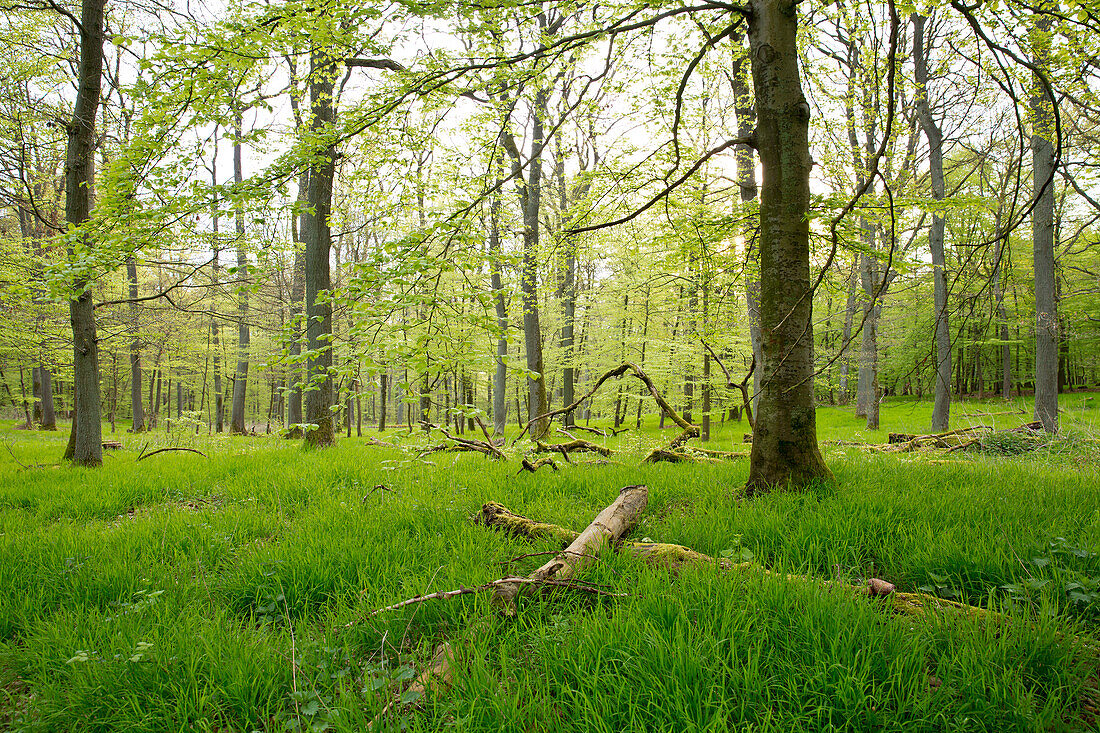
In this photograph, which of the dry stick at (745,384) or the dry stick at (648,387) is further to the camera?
the dry stick at (648,387)

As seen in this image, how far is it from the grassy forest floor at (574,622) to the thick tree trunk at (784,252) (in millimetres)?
433

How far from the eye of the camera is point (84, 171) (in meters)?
6.45

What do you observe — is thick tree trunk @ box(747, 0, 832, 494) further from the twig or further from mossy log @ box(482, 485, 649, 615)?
the twig

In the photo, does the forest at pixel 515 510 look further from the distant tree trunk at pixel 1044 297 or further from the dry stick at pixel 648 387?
the distant tree trunk at pixel 1044 297

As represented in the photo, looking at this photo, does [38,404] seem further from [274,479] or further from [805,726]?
[805,726]

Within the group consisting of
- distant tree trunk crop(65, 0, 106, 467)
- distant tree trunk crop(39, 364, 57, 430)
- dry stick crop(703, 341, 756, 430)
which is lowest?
distant tree trunk crop(39, 364, 57, 430)

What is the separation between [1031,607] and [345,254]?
87.1 ft

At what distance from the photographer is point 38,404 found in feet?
69.7

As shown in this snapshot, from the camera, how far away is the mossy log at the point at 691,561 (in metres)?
2.02

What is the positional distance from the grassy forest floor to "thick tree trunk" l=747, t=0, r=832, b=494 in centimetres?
43

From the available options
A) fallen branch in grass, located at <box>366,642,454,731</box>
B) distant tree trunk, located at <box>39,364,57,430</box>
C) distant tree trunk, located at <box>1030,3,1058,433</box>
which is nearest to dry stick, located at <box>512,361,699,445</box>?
fallen branch in grass, located at <box>366,642,454,731</box>

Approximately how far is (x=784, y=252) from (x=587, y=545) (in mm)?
2819

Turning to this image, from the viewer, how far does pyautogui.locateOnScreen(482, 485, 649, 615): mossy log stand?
2.22 meters

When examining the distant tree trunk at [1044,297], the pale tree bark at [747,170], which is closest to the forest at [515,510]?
the pale tree bark at [747,170]
